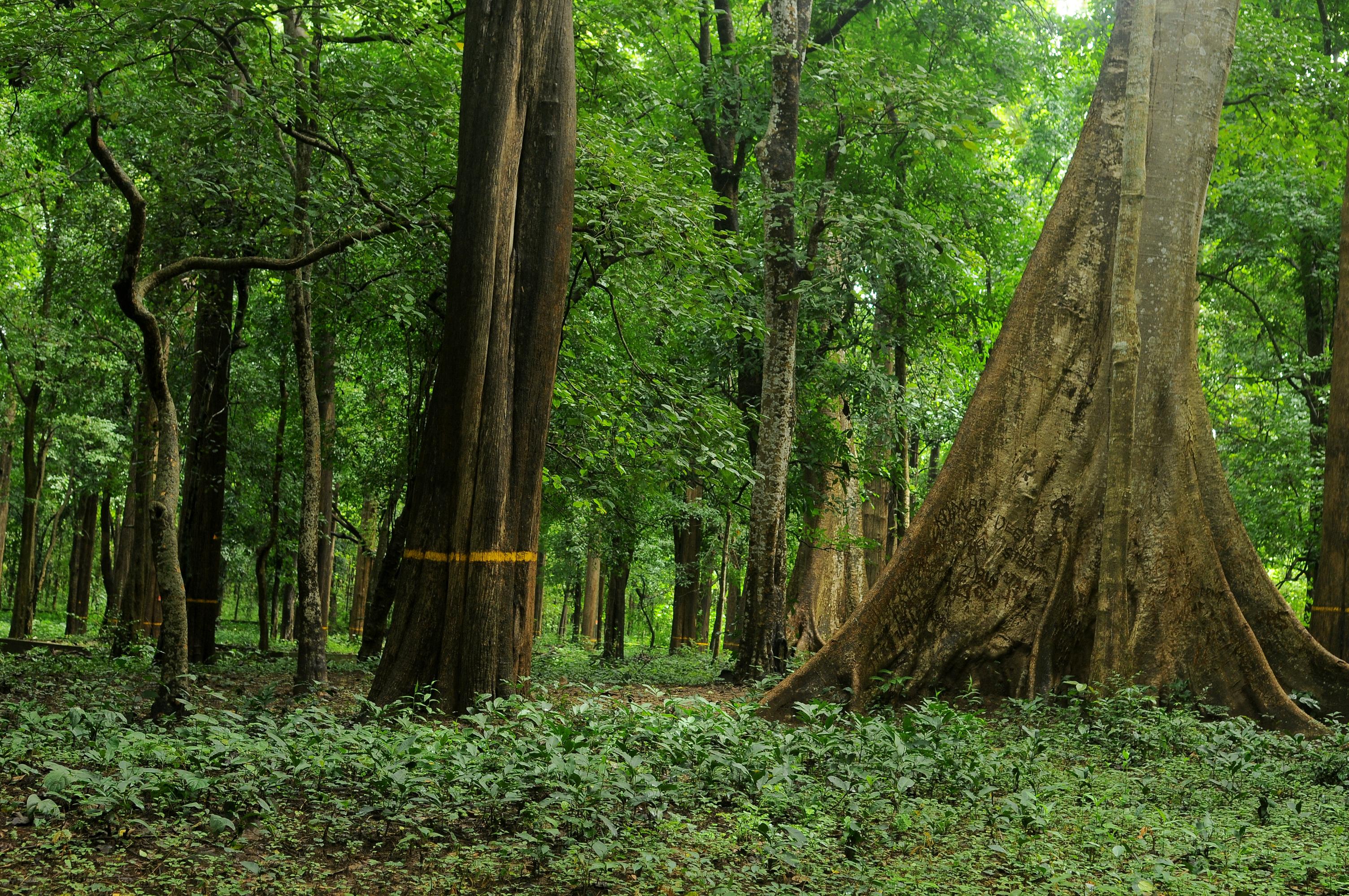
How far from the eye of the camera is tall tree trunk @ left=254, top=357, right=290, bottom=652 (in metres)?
15.2

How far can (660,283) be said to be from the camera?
35.9ft

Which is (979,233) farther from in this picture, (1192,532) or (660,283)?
(1192,532)

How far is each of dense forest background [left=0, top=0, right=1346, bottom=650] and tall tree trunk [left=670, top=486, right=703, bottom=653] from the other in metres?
0.12

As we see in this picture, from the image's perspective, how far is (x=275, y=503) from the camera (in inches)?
632

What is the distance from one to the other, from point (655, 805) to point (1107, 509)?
425cm

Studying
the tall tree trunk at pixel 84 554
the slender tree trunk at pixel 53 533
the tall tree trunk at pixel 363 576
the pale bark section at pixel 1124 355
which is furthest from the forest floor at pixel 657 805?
the slender tree trunk at pixel 53 533

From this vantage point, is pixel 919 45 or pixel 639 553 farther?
pixel 639 553

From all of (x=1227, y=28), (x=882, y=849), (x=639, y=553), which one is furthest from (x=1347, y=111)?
(x=639, y=553)

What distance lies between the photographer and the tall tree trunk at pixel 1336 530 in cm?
1064

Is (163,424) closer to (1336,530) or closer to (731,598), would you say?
(1336,530)

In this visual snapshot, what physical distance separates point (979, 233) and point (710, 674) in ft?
30.9

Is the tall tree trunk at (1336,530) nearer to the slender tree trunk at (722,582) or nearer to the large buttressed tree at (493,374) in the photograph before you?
the large buttressed tree at (493,374)

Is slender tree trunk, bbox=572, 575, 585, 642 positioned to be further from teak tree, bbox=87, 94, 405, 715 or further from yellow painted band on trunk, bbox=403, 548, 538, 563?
teak tree, bbox=87, 94, 405, 715

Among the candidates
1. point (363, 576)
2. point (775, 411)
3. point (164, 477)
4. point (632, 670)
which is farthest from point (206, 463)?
point (363, 576)
